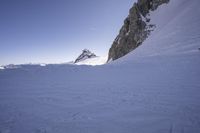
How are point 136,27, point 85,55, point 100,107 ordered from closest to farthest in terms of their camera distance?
point 100,107, point 136,27, point 85,55

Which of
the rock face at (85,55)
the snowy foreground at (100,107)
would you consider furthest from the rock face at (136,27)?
the rock face at (85,55)

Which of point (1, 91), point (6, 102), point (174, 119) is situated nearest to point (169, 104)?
point (174, 119)

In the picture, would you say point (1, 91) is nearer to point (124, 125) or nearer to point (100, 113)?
point (100, 113)

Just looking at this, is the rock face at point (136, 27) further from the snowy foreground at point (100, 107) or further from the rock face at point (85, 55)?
the rock face at point (85, 55)

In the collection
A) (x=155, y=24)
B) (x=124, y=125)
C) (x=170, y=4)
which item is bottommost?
(x=124, y=125)

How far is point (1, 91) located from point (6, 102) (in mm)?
2130

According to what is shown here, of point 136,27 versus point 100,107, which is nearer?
point 100,107

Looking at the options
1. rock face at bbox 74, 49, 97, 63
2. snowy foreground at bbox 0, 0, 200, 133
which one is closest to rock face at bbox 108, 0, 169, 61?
snowy foreground at bbox 0, 0, 200, 133

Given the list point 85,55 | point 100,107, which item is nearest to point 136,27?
point 100,107

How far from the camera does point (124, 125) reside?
548 cm

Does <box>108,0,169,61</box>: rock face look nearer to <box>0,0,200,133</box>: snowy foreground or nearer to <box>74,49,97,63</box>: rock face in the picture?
<box>0,0,200,133</box>: snowy foreground

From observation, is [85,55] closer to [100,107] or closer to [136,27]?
[136,27]

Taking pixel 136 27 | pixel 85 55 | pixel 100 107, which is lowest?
pixel 100 107

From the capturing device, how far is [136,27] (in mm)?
48969
